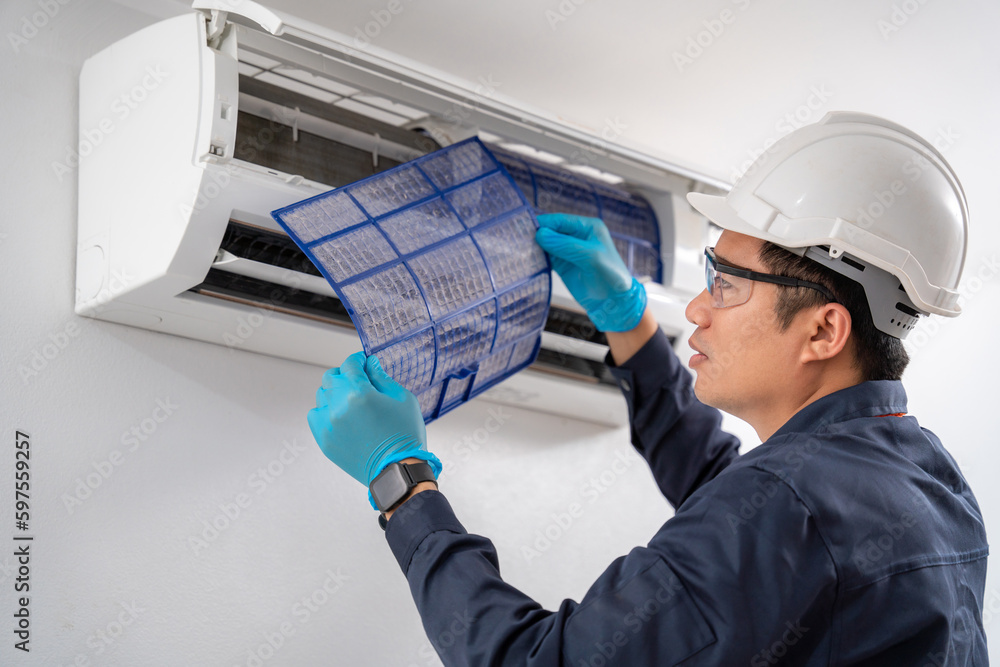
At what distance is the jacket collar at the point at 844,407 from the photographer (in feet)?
3.84

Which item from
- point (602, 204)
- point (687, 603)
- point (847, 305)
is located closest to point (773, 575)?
point (687, 603)

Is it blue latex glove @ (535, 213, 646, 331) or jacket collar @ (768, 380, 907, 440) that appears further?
blue latex glove @ (535, 213, 646, 331)

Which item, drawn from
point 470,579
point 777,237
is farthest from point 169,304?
point 777,237

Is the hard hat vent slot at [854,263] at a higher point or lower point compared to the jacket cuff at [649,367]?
higher

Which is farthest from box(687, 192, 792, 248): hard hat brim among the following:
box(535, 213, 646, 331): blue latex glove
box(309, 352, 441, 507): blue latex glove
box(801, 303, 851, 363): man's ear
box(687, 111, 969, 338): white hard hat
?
box(309, 352, 441, 507): blue latex glove

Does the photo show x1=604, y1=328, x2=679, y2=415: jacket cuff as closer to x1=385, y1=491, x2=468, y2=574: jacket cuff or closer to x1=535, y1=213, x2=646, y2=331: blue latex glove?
x1=535, y1=213, x2=646, y2=331: blue latex glove

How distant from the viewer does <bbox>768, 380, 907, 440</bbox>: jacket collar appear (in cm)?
117

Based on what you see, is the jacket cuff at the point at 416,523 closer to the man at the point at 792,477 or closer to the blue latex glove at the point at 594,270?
the man at the point at 792,477

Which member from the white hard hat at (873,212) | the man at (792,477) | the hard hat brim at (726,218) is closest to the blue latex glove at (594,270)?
the man at (792,477)

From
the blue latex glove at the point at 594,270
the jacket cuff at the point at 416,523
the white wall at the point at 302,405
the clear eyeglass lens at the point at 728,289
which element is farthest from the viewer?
the blue latex glove at the point at 594,270

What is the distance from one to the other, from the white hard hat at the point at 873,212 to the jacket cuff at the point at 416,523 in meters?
0.62

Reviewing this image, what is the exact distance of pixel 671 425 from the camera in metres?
1.64

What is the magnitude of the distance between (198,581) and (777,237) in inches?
45.0

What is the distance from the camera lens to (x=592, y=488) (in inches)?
79.0
